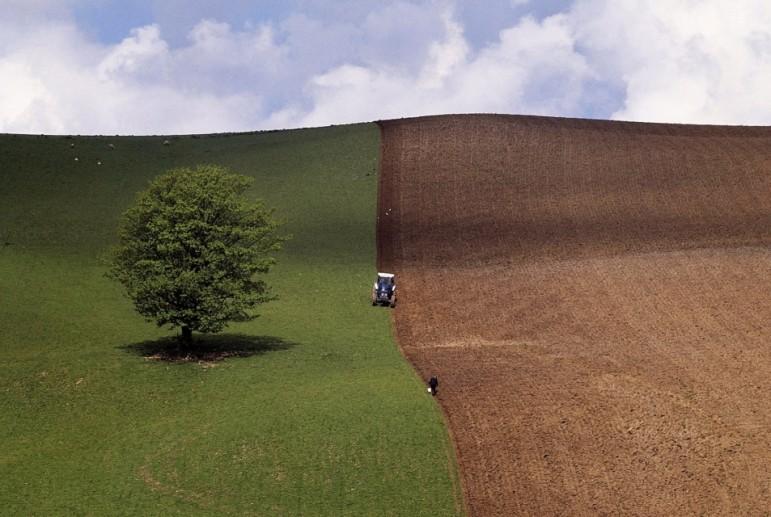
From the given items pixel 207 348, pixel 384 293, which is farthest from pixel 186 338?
pixel 384 293

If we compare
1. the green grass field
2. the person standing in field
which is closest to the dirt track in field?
the person standing in field

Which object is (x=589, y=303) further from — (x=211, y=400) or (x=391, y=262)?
(x=211, y=400)

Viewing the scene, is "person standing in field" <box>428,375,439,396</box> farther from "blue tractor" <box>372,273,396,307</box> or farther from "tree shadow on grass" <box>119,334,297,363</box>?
"blue tractor" <box>372,273,396,307</box>

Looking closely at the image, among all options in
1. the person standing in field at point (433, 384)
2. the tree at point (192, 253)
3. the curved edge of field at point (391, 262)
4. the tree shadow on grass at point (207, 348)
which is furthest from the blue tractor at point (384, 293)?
the person standing in field at point (433, 384)

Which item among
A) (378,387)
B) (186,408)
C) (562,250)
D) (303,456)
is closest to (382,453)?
(303,456)

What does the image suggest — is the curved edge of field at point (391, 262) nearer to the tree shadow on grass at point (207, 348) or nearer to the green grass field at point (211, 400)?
the green grass field at point (211, 400)

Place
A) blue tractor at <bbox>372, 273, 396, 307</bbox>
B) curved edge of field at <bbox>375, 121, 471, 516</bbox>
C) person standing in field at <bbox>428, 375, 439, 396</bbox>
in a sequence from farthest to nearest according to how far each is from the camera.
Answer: blue tractor at <bbox>372, 273, 396, 307</bbox>, person standing in field at <bbox>428, 375, 439, 396</bbox>, curved edge of field at <bbox>375, 121, 471, 516</bbox>

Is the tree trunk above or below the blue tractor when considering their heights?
below
